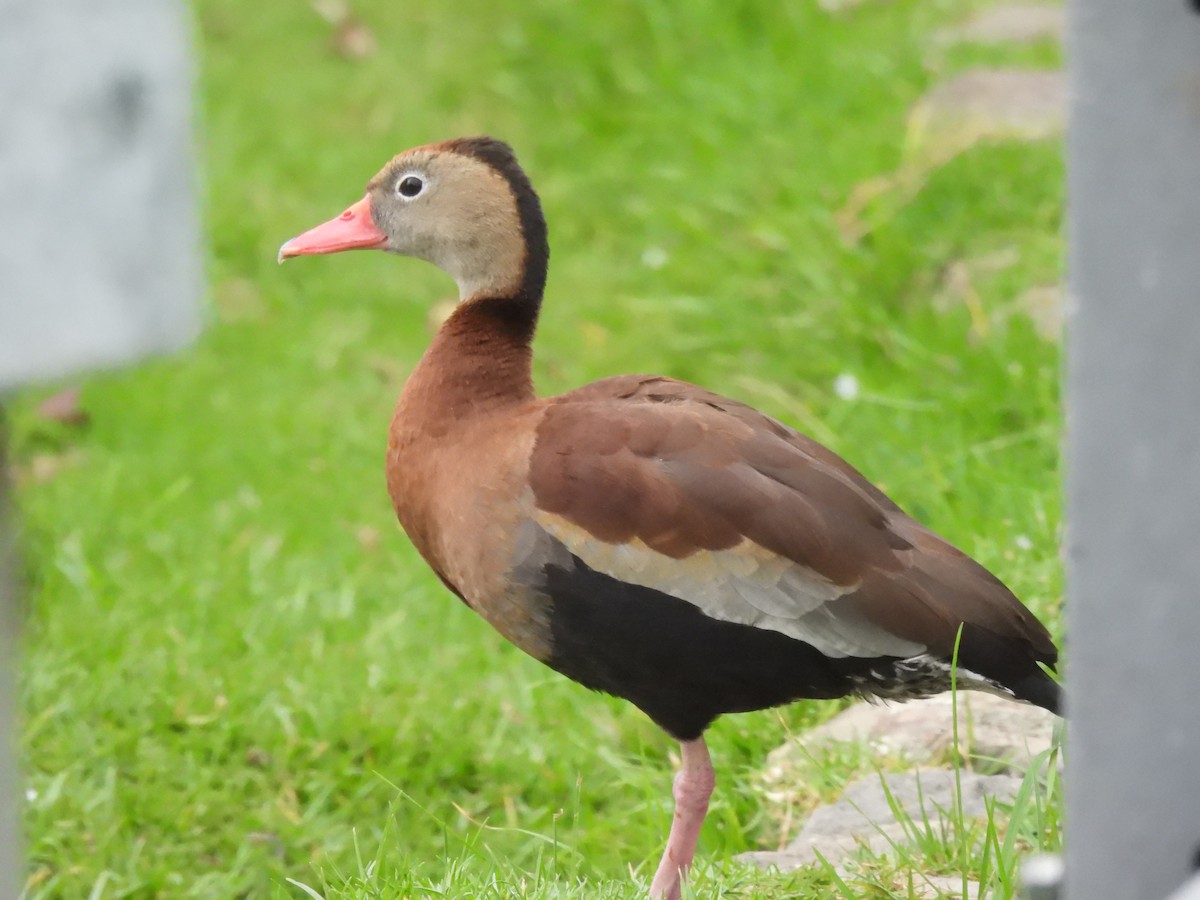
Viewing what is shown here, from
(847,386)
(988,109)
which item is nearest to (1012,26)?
(988,109)

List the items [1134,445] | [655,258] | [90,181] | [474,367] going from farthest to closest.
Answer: [655,258] < [474,367] < [1134,445] < [90,181]

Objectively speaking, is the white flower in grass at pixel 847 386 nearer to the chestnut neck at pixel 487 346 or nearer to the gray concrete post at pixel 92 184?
the chestnut neck at pixel 487 346

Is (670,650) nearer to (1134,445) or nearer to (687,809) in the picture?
(687,809)

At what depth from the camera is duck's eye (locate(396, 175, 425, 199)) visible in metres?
2.94

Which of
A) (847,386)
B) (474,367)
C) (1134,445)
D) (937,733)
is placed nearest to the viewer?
(1134,445)

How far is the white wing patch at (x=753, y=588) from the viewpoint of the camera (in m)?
2.44

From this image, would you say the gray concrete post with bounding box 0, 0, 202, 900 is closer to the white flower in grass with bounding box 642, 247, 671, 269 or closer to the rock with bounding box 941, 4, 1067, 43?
the white flower in grass with bounding box 642, 247, 671, 269

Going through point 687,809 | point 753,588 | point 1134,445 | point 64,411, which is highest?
Result: point 1134,445

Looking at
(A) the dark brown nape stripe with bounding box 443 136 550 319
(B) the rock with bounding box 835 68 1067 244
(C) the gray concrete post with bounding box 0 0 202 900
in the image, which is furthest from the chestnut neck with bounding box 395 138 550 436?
(B) the rock with bounding box 835 68 1067 244

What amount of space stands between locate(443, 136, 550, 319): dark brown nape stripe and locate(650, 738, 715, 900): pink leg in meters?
0.77

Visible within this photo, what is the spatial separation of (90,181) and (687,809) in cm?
175

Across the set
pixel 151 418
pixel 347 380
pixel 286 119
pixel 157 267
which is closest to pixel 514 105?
pixel 286 119

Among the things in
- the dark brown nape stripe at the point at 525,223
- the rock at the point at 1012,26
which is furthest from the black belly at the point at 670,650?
the rock at the point at 1012,26

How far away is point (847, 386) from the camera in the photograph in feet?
14.3
